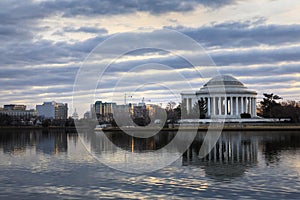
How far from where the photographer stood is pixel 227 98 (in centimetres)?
11975

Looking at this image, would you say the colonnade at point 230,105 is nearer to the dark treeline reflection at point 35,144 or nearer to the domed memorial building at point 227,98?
the domed memorial building at point 227,98

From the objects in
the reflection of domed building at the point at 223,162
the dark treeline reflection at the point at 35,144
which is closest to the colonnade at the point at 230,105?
the dark treeline reflection at the point at 35,144

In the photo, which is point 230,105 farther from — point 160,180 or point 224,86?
point 160,180

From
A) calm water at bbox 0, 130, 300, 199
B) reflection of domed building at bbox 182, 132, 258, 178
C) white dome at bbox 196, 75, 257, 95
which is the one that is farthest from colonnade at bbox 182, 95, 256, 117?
calm water at bbox 0, 130, 300, 199

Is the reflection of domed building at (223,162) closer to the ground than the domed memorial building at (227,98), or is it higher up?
closer to the ground

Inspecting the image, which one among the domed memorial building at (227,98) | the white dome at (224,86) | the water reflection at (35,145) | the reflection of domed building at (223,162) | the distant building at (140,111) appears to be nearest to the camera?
the reflection of domed building at (223,162)

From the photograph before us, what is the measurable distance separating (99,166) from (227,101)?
98620 millimetres

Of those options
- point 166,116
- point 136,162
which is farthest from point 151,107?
point 136,162

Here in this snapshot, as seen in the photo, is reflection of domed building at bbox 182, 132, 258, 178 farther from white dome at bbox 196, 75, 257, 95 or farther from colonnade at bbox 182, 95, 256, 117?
white dome at bbox 196, 75, 257, 95

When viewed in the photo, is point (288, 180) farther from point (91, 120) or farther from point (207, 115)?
point (91, 120)

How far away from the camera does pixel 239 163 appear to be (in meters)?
25.6

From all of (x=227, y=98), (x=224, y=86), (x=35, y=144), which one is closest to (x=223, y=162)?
(x=35, y=144)

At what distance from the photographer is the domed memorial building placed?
388ft

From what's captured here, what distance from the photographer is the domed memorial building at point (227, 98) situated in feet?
388
